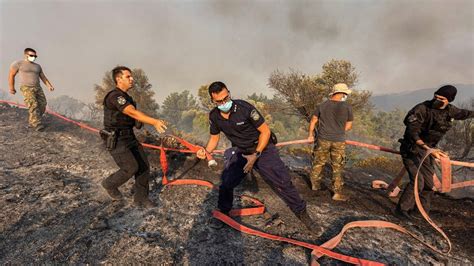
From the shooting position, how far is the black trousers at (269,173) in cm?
371

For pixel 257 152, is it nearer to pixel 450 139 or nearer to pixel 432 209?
pixel 432 209

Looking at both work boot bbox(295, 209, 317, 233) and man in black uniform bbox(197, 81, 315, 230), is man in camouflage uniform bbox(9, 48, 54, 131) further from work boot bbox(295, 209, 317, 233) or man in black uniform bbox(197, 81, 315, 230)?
work boot bbox(295, 209, 317, 233)

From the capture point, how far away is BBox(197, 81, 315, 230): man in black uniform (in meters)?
3.54

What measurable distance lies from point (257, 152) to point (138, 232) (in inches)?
83.6

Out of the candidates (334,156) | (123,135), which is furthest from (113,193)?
(334,156)

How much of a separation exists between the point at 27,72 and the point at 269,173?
7.68 meters

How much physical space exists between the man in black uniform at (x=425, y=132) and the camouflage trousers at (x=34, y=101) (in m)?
9.60

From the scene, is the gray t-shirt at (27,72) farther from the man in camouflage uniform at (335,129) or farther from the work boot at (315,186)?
the work boot at (315,186)

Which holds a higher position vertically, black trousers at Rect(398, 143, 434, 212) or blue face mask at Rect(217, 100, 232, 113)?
blue face mask at Rect(217, 100, 232, 113)

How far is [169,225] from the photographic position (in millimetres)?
3840

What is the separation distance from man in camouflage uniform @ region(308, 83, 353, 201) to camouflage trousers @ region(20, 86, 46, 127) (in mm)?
8090

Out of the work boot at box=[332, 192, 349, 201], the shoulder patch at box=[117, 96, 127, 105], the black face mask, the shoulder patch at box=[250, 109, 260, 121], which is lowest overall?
the work boot at box=[332, 192, 349, 201]

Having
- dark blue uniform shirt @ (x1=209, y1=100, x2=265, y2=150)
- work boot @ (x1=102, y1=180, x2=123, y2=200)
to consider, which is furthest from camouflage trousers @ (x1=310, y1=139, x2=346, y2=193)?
work boot @ (x1=102, y1=180, x2=123, y2=200)

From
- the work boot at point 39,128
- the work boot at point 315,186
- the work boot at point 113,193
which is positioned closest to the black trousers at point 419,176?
the work boot at point 315,186
